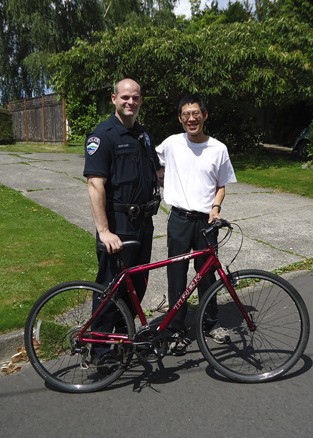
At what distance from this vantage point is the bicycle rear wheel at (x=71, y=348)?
314cm

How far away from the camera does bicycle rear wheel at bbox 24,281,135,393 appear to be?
10.3 ft

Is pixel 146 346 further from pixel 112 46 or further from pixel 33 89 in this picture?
pixel 33 89

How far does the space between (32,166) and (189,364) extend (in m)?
10.0

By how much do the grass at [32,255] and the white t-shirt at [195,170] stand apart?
5.56 ft

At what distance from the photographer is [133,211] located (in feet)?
10.4

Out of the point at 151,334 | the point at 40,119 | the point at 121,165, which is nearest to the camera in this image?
the point at 121,165

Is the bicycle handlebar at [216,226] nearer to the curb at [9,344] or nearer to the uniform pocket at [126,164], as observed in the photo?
the uniform pocket at [126,164]

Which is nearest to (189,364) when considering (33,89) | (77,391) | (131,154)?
(77,391)

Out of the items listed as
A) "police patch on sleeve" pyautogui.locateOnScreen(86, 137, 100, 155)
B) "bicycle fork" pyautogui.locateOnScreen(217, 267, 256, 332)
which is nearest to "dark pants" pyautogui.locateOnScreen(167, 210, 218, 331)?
"bicycle fork" pyautogui.locateOnScreen(217, 267, 256, 332)

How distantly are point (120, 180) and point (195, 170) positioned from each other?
64 cm

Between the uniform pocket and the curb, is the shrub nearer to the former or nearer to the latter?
the curb

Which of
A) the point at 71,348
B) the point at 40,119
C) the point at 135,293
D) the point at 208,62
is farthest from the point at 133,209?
the point at 40,119

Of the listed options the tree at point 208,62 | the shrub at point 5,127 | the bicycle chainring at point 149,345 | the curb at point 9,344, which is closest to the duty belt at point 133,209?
the bicycle chainring at point 149,345

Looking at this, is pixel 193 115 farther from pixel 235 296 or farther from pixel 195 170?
pixel 235 296
